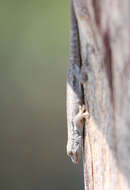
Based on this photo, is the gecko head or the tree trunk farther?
the gecko head

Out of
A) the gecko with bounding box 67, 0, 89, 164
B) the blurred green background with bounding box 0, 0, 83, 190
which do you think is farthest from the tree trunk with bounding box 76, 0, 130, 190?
the blurred green background with bounding box 0, 0, 83, 190

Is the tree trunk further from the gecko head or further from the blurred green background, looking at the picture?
the blurred green background

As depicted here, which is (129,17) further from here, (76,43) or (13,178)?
(13,178)

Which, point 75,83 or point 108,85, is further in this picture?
point 75,83

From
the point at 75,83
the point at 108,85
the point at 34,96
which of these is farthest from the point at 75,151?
the point at 34,96

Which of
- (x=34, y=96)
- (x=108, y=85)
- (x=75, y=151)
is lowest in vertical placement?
(x=75, y=151)

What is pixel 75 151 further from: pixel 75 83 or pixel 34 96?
pixel 34 96
